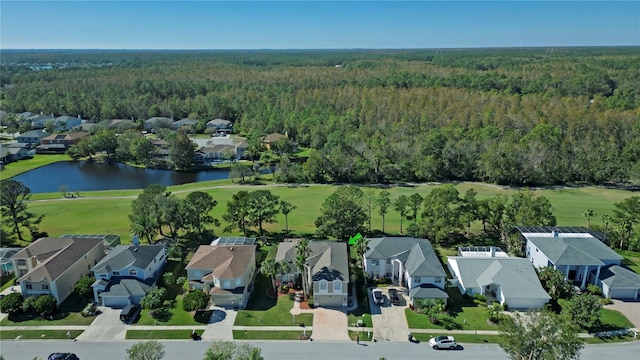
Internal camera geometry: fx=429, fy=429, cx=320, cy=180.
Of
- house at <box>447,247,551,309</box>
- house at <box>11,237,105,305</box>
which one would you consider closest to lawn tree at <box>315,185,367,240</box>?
house at <box>447,247,551,309</box>

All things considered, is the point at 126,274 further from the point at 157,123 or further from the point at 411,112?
the point at 157,123

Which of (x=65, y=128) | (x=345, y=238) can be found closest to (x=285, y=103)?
(x=65, y=128)

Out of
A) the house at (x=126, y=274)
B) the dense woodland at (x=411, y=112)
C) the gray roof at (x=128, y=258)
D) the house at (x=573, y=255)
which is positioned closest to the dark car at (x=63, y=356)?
the house at (x=126, y=274)

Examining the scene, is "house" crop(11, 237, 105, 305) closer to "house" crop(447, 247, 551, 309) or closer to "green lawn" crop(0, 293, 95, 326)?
"green lawn" crop(0, 293, 95, 326)

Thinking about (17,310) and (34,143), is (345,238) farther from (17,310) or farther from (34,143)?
(34,143)

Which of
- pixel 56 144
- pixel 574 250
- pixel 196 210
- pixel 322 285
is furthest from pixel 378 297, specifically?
pixel 56 144

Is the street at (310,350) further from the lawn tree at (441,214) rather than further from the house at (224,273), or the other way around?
the lawn tree at (441,214)
